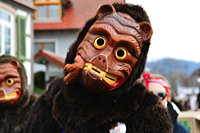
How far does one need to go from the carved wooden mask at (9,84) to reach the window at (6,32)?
6053mm

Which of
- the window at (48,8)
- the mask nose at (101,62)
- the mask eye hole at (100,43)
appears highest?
the window at (48,8)

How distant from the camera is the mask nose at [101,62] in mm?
1610

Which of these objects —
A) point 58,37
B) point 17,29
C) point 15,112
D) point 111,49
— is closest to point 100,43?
point 111,49

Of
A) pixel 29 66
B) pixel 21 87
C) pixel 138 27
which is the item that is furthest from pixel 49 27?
pixel 138 27

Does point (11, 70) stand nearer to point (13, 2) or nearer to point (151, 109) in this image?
point (151, 109)

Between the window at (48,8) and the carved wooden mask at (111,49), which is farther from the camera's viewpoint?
the window at (48,8)

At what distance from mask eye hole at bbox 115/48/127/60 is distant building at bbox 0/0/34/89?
740 centimetres

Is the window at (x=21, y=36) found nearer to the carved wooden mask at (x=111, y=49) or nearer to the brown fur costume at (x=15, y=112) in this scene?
the brown fur costume at (x=15, y=112)

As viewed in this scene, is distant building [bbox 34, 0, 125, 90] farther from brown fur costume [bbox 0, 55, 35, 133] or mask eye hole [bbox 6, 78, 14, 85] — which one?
mask eye hole [bbox 6, 78, 14, 85]

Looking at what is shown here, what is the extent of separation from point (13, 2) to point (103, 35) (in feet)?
26.4

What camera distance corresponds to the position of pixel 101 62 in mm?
1612

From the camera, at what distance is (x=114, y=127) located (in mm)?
1690

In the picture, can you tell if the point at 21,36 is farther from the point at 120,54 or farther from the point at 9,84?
the point at 120,54

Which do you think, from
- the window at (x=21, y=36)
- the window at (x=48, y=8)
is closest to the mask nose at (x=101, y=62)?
the window at (x=21, y=36)
